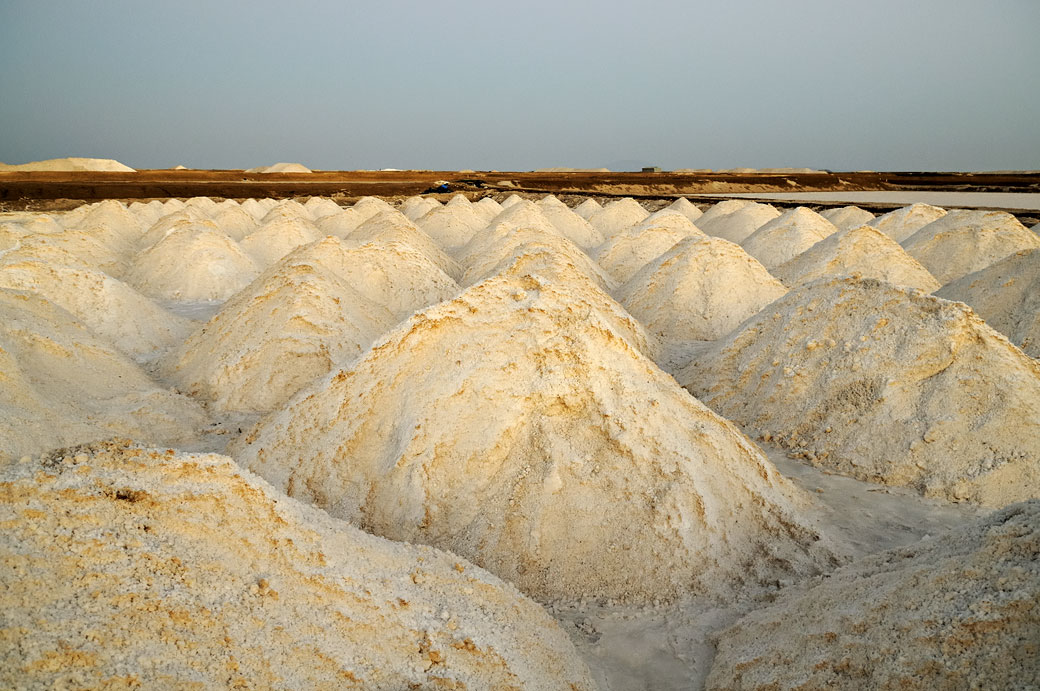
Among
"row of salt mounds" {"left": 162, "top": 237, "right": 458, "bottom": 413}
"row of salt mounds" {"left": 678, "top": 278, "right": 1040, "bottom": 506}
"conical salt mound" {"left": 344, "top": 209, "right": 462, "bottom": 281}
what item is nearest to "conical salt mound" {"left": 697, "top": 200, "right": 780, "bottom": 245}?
"conical salt mound" {"left": 344, "top": 209, "right": 462, "bottom": 281}

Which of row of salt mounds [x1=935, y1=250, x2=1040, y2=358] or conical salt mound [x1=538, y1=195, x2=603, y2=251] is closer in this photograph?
row of salt mounds [x1=935, y1=250, x2=1040, y2=358]

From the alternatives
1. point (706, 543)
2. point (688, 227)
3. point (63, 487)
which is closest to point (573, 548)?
point (706, 543)

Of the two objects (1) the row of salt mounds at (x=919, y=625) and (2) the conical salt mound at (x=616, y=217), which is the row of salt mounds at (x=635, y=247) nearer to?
(2) the conical salt mound at (x=616, y=217)

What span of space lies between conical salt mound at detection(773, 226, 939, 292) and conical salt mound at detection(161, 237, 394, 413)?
620 cm

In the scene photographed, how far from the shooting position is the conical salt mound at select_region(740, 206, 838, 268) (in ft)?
41.0

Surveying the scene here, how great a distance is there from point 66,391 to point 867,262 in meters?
9.29

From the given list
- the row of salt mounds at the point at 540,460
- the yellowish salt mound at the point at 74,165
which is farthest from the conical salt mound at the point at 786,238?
the yellowish salt mound at the point at 74,165

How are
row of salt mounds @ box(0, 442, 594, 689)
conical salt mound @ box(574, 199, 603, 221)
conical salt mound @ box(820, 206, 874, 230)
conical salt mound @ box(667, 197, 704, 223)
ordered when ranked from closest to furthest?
1. row of salt mounds @ box(0, 442, 594, 689)
2. conical salt mound @ box(820, 206, 874, 230)
3. conical salt mound @ box(574, 199, 603, 221)
4. conical salt mound @ box(667, 197, 704, 223)

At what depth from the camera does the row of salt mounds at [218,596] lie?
1962 millimetres

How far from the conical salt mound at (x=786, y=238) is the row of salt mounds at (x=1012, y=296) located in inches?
178

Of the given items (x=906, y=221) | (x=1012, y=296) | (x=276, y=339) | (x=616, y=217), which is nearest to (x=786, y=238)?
(x=906, y=221)

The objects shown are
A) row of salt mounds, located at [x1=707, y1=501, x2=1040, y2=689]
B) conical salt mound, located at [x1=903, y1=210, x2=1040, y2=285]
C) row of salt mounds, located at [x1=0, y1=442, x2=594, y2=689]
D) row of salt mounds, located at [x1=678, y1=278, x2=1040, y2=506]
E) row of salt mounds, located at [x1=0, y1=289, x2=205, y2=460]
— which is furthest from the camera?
conical salt mound, located at [x1=903, y1=210, x2=1040, y2=285]

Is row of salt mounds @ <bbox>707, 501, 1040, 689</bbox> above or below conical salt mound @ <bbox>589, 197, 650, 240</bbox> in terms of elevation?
below

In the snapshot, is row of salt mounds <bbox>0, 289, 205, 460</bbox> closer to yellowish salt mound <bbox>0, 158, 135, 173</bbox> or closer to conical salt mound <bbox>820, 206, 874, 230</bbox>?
conical salt mound <bbox>820, 206, 874, 230</bbox>
